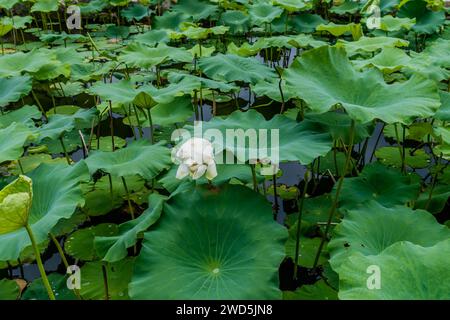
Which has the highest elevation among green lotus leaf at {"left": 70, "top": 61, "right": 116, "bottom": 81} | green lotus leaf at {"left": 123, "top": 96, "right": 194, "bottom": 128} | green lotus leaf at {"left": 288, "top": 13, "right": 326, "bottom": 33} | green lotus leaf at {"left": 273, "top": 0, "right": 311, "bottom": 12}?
green lotus leaf at {"left": 273, "top": 0, "right": 311, "bottom": 12}

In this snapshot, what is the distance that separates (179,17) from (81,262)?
2.88 metres

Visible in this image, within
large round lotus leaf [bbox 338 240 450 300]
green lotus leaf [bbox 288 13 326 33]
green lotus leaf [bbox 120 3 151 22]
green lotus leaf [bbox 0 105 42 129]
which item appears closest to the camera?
large round lotus leaf [bbox 338 240 450 300]

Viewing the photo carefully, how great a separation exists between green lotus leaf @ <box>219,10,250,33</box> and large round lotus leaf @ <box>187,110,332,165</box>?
9.40ft

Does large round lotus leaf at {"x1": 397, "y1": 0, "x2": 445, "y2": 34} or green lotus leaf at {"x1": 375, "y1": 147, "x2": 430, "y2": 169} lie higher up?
large round lotus leaf at {"x1": 397, "y1": 0, "x2": 445, "y2": 34}

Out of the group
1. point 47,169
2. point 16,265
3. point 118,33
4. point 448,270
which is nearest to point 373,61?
point 448,270

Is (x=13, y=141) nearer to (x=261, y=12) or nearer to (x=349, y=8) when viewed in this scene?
(x=261, y=12)

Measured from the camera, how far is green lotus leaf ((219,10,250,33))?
4348 millimetres

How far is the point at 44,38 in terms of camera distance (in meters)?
3.59

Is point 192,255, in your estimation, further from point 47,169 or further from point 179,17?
point 179,17

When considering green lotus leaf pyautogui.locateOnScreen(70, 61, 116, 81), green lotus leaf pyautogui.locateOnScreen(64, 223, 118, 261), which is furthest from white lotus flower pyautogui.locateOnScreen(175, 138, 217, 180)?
green lotus leaf pyautogui.locateOnScreen(70, 61, 116, 81)

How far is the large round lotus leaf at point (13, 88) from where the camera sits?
240 centimetres

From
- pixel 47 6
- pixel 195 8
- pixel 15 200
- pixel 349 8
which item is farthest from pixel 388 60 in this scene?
pixel 47 6

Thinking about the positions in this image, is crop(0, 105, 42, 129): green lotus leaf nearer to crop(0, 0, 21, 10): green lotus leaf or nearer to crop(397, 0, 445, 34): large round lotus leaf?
crop(0, 0, 21, 10): green lotus leaf

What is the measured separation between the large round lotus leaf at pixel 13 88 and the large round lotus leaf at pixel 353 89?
61.4 inches
